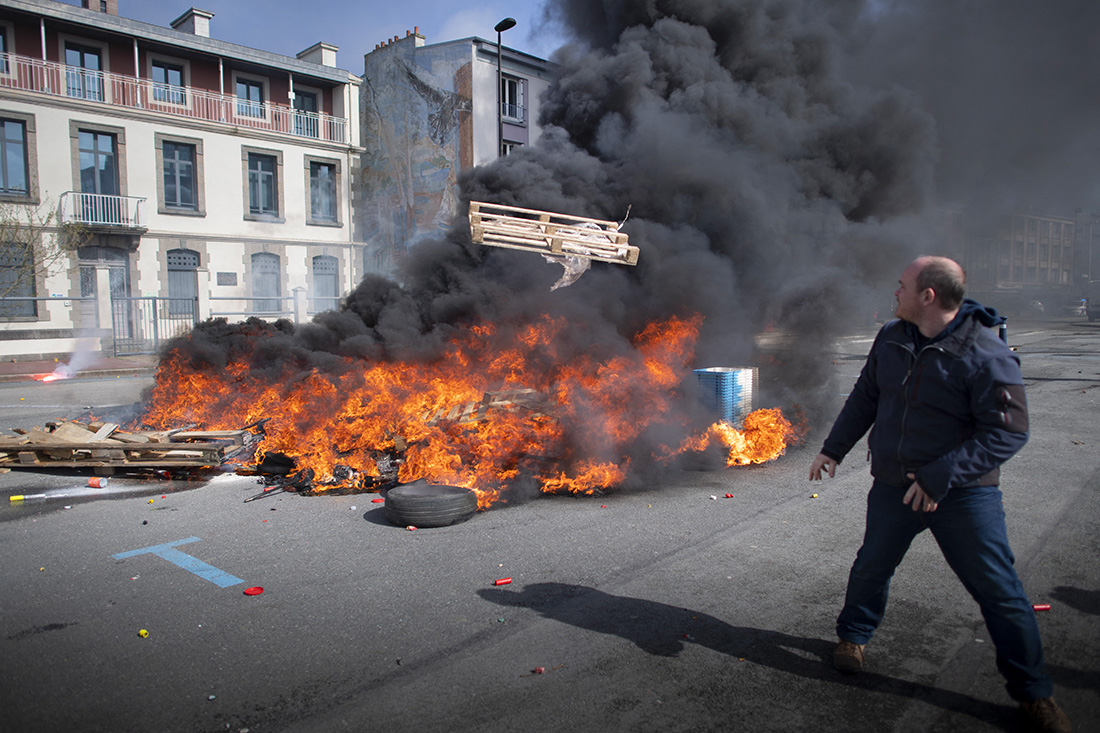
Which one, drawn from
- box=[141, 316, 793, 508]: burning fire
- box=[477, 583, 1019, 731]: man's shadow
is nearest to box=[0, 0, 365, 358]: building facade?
box=[141, 316, 793, 508]: burning fire

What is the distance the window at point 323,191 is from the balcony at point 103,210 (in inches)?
254

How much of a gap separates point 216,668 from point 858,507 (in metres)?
5.04

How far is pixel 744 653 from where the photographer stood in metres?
3.38

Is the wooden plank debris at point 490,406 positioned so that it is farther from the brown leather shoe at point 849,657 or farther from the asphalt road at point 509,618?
the brown leather shoe at point 849,657

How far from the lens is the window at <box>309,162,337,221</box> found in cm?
2789

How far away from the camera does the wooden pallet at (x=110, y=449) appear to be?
680 cm

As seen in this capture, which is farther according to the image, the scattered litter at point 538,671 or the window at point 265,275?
the window at point 265,275

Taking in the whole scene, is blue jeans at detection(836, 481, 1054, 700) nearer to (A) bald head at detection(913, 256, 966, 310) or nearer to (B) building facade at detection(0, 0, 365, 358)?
(A) bald head at detection(913, 256, 966, 310)

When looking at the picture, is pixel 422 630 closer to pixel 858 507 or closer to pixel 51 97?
pixel 858 507

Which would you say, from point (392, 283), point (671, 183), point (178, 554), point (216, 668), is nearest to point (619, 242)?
point (671, 183)

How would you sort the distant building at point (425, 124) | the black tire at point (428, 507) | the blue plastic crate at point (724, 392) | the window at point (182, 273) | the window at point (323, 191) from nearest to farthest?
the black tire at point (428, 507), the blue plastic crate at point (724, 392), the window at point (182, 273), the window at point (323, 191), the distant building at point (425, 124)

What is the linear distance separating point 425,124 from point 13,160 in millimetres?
15122

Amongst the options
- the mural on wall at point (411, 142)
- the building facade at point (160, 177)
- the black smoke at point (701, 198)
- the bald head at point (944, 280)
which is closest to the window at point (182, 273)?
the building facade at point (160, 177)

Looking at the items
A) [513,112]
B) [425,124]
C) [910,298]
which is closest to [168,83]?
[425,124]
